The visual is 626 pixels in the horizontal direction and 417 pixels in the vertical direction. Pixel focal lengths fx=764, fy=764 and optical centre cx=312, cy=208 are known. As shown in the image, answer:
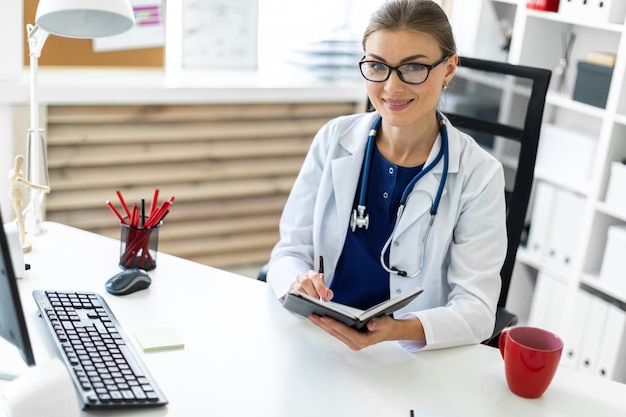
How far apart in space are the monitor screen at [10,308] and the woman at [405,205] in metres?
0.57

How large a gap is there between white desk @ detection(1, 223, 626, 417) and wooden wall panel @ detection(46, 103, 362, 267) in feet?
3.88

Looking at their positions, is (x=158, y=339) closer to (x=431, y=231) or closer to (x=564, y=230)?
(x=431, y=231)

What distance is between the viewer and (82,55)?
108 inches

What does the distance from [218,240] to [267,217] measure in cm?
23

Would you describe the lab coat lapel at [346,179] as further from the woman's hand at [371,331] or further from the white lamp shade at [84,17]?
the white lamp shade at [84,17]

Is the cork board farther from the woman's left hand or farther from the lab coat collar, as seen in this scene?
the woman's left hand

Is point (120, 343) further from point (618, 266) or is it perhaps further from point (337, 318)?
point (618, 266)

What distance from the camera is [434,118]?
1.75 metres

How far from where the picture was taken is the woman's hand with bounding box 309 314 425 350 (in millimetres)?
1393

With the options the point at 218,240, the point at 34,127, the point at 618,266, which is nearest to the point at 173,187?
the point at 218,240

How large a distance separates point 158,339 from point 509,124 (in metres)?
1.03

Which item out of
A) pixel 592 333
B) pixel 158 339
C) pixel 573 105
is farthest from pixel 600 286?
pixel 158 339

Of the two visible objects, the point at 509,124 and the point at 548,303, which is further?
the point at 548,303

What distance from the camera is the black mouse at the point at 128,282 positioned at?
156 cm
